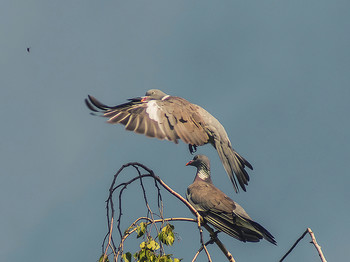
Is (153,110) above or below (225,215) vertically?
above

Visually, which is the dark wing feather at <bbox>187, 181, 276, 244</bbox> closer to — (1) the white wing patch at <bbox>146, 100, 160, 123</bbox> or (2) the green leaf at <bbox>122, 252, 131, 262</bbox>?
(1) the white wing patch at <bbox>146, 100, 160, 123</bbox>

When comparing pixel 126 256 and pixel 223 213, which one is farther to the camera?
pixel 223 213

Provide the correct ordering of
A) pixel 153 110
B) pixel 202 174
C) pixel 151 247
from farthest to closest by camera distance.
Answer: pixel 202 174
pixel 153 110
pixel 151 247

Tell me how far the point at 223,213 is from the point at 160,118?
4.59ft

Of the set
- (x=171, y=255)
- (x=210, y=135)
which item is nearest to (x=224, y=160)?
(x=210, y=135)

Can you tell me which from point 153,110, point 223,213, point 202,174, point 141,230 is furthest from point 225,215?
point 141,230

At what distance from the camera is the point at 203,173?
27.9 ft

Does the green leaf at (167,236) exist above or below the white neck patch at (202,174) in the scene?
below

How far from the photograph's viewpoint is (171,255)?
16.3 ft

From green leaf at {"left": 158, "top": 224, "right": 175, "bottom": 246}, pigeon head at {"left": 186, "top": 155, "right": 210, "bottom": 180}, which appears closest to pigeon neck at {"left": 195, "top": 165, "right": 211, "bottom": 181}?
pigeon head at {"left": 186, "top": 155, "right": 210, "bottom": 180}

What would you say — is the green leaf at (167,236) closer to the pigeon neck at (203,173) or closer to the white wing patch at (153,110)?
the white wing patch at (153,110)

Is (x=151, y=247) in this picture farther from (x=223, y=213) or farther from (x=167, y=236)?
(x=223, y=213)

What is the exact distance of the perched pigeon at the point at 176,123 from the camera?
652 centimetres

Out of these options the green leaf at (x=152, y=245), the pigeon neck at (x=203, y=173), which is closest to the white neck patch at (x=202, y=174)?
the pigeon neck at (x=203, y=173)
